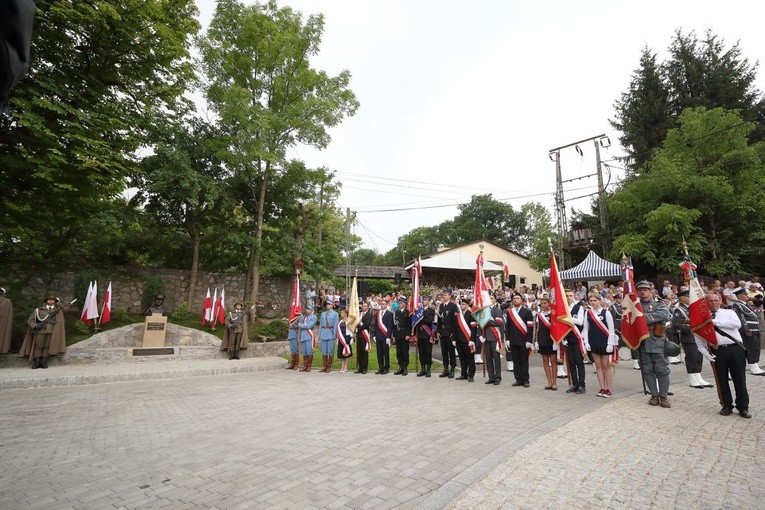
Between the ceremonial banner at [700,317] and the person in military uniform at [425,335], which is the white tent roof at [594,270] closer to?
the person in military uniform at [425,335]

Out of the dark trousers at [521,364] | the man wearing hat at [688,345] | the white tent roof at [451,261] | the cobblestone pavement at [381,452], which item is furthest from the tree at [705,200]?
the white tent roof at [451,261]

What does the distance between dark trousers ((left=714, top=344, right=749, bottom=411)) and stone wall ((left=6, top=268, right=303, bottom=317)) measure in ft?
62.2

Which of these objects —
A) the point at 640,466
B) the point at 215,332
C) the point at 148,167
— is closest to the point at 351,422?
the point at 640,466

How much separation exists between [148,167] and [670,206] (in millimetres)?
25931

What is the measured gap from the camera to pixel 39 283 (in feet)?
53.9

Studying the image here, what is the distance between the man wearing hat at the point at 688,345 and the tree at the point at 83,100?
15.2 metres

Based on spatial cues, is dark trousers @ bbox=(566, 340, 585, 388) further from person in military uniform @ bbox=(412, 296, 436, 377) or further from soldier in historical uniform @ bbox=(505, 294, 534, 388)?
person in military uniform @ bbox=(412, 296, 436, 377)

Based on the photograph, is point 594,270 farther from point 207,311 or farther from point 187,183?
point 187,183

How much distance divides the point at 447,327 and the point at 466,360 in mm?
1008

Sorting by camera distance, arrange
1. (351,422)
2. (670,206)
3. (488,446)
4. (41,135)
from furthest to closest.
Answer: (670,206) → (41,135) → (351,422) → (488,446)

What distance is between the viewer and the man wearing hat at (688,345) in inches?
333

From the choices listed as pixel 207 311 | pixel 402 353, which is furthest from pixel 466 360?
pixel 207 311

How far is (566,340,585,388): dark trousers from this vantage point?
8.12m

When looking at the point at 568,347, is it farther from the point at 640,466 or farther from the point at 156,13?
the point at 156,13
